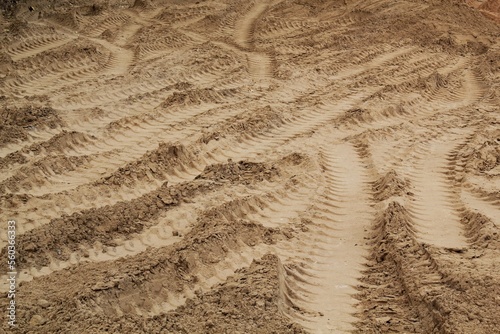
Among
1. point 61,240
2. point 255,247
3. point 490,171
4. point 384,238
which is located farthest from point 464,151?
point 61,240

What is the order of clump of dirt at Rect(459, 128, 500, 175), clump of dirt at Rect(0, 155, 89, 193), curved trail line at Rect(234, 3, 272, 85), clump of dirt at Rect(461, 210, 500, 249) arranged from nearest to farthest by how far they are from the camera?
clump of dirt at Rect(461, 210, 500, 249) < clump of dirt at Rect(0, 155, 89, 193) < clump of dirt at Rect(459, 128, 500, 175) < curved trail line at Rect(234, 3, 272, 85)

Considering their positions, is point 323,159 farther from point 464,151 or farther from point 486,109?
point 486,109

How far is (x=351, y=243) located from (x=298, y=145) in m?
2.29

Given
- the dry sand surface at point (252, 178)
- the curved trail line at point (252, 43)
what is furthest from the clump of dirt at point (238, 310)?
the curved trail line at point (252, 43)

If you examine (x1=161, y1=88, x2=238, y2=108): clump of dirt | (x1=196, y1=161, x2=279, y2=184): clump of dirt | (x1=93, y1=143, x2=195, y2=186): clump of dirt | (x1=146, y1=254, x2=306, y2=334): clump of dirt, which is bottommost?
(x1=161, y1=88, x2=238, y2=108): clump of dirt

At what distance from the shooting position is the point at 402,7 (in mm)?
14070

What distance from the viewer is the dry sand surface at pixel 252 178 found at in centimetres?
422

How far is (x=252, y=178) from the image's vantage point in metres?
6.48

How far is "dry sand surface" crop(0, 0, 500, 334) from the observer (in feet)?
13.8

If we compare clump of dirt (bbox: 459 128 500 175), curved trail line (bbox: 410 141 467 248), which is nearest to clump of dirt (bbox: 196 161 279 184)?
curved trail line (bbox: 410 141 467 248)

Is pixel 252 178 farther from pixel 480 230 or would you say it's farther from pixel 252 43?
pixel 252 43

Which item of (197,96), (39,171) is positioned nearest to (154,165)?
(39,171)

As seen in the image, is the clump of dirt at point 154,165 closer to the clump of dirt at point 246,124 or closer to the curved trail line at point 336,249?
the clump of dirt at point 246,124

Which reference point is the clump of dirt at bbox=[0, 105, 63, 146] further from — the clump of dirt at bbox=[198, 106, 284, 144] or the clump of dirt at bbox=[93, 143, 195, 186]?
the clump of dirt at bbox=[198, 106, 284, 144]
